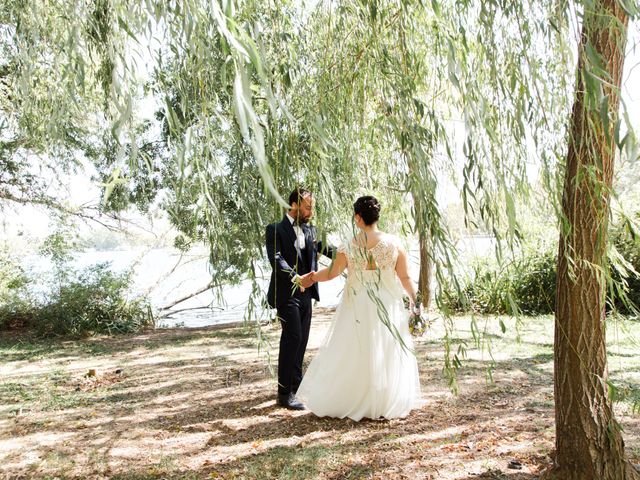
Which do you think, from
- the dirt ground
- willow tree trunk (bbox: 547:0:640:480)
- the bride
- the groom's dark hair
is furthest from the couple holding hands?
willow tree trunk (bbox: 547:0:640:480)

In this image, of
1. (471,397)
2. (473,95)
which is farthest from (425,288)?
(473,95)

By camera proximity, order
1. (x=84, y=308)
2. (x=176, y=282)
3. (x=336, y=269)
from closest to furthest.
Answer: (x=336, y=269)
(x=84, y=308)
(x=176, y=282)

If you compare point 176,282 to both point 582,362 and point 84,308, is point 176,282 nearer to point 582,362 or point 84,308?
point 84,308

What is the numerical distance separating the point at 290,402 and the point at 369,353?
759 millimetres

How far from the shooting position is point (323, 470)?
2.79 meters

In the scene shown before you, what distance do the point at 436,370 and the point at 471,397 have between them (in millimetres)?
959

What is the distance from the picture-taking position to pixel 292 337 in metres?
3.80

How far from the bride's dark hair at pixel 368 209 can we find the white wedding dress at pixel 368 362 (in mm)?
180

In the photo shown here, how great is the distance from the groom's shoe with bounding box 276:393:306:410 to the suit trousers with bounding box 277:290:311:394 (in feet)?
0.09

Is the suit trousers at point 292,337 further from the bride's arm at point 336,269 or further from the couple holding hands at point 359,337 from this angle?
the bride's arm at point 336,269

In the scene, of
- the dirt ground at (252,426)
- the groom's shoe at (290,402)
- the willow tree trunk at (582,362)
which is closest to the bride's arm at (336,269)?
the dirt ground at (252,426)

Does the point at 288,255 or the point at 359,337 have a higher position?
the point at 288,255

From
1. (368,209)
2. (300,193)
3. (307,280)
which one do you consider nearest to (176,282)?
(307,280)

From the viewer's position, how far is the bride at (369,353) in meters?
3.51
